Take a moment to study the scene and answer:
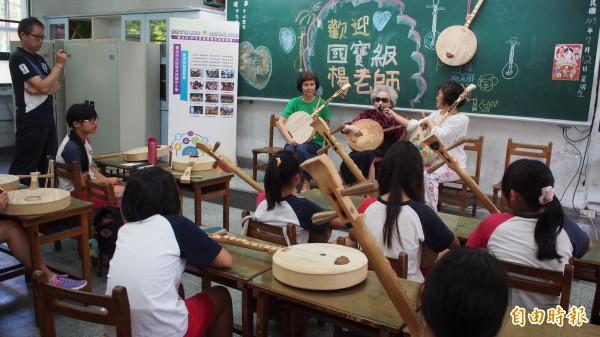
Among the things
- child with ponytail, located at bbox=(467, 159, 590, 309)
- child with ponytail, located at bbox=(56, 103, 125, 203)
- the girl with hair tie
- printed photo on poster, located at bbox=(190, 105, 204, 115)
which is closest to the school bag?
child with ponytail, located at bbox=(56, 103, 125, 203)

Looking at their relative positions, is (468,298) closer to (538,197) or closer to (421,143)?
(538,197)

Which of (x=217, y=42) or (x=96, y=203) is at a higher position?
(x=217, y=42)

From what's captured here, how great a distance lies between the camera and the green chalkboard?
12.8 ft

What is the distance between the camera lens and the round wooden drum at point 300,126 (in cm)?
462

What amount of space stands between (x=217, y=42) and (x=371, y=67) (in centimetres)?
181

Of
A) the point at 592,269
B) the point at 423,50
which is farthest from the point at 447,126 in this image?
the point at 592,269

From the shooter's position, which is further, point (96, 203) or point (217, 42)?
point (217, 42)

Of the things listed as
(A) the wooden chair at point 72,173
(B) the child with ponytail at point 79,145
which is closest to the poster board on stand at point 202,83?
(B) the child with ponytail at point 79,145

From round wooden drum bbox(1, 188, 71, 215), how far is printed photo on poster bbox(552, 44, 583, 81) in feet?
12.1

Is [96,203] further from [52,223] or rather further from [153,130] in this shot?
[153,130]

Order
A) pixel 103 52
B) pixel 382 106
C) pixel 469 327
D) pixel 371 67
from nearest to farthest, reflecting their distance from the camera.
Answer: pixel 469 327, pixel 382 106, pixel 371 67, pixel 103 52

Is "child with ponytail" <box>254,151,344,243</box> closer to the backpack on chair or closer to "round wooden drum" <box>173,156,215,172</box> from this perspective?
the backpack on chair

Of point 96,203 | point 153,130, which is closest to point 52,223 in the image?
point 96,203

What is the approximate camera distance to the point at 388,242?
1796 mm
